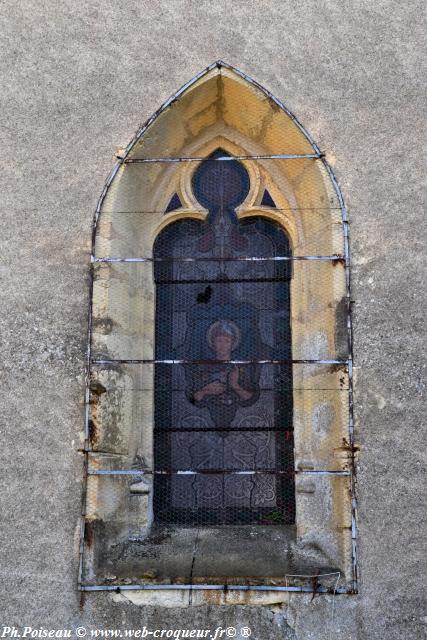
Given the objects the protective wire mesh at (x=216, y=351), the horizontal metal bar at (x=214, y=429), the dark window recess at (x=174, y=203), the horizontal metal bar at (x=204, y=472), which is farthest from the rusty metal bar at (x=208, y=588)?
the dark window recess at (x=174, y=203)

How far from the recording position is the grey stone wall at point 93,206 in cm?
414

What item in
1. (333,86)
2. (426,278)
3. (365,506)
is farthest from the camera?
(333,86)

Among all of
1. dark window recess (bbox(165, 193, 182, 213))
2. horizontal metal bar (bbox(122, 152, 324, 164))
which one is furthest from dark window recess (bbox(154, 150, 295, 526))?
horizontal metal bar (bbox(122, 152, 324, 164))

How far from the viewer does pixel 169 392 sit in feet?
16.3

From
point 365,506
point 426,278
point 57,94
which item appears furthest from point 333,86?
point 365,506

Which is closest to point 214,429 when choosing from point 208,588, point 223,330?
point 223,330

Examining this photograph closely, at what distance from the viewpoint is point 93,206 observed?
4.78 meters

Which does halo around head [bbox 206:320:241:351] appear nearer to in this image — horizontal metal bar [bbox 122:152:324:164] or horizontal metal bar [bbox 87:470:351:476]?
horizontal metal bar [bbox 87:470:351:476]

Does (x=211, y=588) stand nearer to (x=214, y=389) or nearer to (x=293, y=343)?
(x=214, y=389)

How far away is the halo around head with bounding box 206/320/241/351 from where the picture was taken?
5.02m

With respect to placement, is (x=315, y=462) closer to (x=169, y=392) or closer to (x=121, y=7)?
(x=169, y=392)

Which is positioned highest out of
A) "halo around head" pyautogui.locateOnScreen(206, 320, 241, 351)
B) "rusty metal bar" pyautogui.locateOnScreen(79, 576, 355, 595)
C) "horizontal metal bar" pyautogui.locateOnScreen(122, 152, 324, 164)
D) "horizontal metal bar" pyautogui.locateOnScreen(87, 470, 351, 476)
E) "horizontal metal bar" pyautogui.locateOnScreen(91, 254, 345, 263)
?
"horizontal metal bar" pyautogui.locateOnScreen(122, 152, 324, 164)

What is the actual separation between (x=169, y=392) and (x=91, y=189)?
141 cm

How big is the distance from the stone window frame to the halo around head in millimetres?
381
